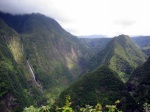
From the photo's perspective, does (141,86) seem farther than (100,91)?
Yes

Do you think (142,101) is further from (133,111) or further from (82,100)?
(82,100)

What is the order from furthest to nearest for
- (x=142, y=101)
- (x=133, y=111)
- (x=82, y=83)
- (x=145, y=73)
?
(x=145, y=73) → (x=82, y=83) → (x=142, y=101) → (x=133, y=111)

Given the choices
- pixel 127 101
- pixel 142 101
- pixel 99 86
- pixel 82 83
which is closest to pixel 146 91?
pixel 142 101

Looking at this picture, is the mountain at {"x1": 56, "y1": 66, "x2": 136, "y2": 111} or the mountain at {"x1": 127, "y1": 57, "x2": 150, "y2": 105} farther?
the mountain at {"x1": 127, "y1": 57, "x2": 150, "y2": 105}

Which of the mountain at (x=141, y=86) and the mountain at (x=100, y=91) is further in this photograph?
the mountain at (x=141, y=86)
